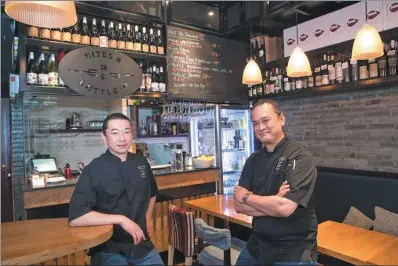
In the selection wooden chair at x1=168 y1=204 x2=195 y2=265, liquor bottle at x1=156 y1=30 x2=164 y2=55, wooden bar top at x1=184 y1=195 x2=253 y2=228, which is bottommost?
wooden chair at x1=168 y1=204 x2=195 y2=265

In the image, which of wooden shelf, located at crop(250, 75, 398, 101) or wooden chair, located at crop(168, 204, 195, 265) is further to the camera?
wooden shelf, located at crop(250, 75, 398, 101)

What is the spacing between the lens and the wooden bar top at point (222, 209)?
264 centimetres

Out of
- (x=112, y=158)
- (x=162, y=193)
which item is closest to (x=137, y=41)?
(x=162, y=193)

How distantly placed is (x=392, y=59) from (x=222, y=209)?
8.01 ft

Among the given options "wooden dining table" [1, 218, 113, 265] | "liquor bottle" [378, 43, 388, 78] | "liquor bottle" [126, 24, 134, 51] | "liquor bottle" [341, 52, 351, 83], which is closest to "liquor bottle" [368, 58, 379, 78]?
"liquor bottle" [378, 43, 388, 78]

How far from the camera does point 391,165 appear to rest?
3424 millimetres

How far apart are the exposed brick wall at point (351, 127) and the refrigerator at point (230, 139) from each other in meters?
0.78

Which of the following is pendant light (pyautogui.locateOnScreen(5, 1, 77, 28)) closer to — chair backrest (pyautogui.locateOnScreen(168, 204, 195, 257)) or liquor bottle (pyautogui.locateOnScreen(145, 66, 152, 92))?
chair backrest (pyautogui.locateOnScreen(168, 204, 195, 257))

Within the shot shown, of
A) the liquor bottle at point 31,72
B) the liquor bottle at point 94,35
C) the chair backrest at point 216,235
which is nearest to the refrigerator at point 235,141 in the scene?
the liquor bottle at point 94,35

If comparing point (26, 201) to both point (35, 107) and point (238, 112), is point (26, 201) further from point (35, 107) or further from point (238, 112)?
point (238, 112)

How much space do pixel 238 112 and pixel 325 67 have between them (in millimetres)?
1715

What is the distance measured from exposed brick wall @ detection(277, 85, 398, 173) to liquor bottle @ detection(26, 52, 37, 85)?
3.54 m

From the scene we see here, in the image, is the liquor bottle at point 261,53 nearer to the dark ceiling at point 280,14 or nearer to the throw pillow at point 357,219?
the dark ceiling at point 280,14

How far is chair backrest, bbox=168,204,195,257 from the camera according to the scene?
2.70m
